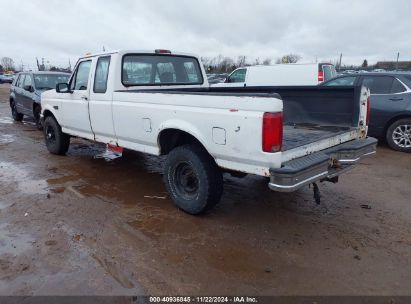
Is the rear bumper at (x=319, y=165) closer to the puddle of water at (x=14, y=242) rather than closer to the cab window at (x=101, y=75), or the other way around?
the puddle of water at (x=14, y=242)

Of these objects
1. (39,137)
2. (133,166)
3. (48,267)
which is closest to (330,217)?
(48,267)

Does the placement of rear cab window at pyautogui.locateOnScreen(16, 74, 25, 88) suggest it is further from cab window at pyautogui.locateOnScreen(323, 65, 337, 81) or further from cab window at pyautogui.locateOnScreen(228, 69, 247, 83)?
cab window at pyautogui.locateOnScreen(323, 65, 337, 81)

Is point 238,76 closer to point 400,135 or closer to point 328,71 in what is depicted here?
point 328,71

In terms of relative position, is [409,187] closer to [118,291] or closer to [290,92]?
[290,92]

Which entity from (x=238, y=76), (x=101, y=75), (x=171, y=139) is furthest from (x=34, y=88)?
(x=238, y=76)

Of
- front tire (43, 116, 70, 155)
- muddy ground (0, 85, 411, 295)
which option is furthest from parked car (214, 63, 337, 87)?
muddy ground (0, 85, 411, 295)

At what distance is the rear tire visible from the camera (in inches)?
299

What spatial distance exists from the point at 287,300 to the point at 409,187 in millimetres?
3598

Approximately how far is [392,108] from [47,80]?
9.27 m

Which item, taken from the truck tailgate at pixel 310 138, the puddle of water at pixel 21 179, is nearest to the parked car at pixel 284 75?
the puddle of water at pixel 21 179

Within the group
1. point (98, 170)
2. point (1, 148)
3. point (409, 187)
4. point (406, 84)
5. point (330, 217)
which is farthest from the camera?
point (1, 148)

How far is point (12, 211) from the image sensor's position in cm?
460

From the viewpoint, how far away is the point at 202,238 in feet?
12.7

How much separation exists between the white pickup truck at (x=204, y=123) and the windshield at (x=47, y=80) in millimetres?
4645
